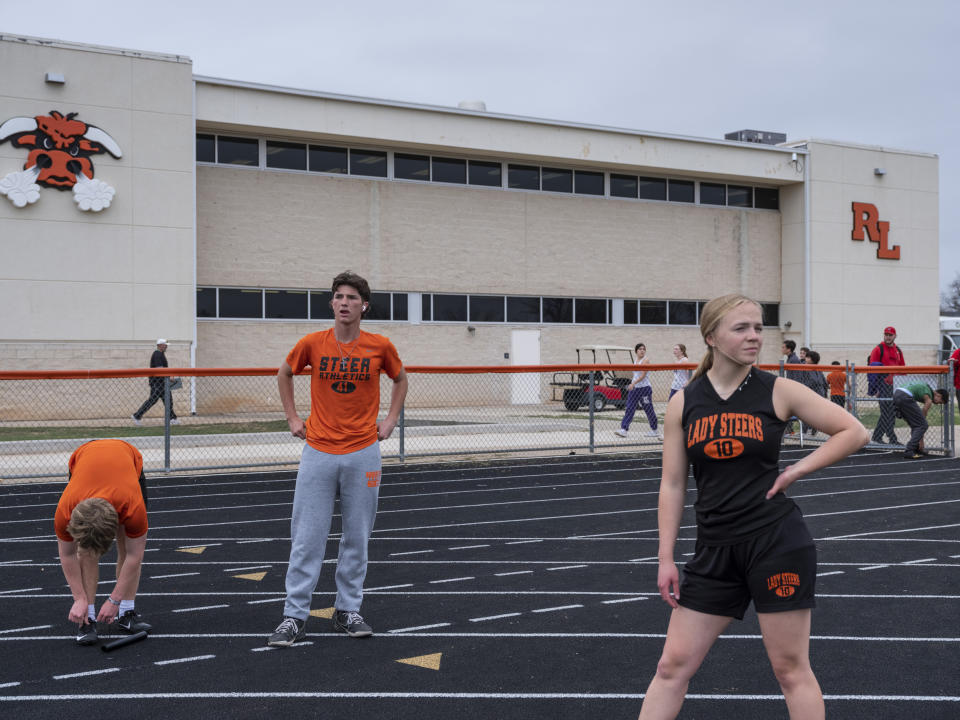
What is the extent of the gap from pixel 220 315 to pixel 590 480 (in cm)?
1664

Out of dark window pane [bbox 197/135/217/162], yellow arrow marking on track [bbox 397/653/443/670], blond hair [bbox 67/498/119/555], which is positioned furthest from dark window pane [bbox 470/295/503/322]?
blond hair [bbox 67/498/119/555]

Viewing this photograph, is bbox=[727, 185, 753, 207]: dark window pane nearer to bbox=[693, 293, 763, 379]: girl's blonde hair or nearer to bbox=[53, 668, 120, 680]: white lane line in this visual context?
bbox=[53, 668, 120, 680]: white lane line

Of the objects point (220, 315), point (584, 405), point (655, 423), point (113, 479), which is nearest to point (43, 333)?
point (220, 315)

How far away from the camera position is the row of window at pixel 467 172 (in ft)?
90.4

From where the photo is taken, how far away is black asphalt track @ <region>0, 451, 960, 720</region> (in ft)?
15.6

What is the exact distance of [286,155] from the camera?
2800cm

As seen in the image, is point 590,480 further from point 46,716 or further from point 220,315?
point 220,315

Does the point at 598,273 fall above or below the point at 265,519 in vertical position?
above

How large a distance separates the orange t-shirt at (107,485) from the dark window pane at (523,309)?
83.9 feet

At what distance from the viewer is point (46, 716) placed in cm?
456

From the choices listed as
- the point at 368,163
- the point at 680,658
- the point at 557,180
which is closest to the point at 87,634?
the point at 680,658

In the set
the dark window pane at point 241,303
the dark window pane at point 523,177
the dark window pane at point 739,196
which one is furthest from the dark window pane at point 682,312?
the dark window pane at point 241,303

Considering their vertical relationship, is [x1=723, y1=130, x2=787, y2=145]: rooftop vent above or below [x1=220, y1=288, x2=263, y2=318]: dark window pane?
above

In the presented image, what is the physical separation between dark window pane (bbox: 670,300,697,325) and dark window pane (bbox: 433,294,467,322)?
7801 millimetres
